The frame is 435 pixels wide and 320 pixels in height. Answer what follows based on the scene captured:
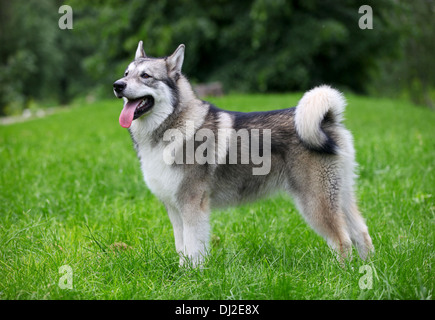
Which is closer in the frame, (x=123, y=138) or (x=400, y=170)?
(x=400, y=170)

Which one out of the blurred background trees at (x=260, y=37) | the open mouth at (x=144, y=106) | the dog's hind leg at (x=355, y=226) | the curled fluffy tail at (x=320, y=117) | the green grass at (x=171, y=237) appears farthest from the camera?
the blurred background trees at (x=260, y=37)

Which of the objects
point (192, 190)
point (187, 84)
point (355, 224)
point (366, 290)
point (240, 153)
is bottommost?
point (366, 290)

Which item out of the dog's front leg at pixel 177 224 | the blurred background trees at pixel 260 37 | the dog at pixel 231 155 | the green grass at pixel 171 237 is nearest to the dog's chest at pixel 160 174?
the dog at pixel 231 155

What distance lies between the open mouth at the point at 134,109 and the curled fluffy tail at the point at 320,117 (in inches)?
44.7

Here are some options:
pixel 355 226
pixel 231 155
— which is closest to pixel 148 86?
pixel 231 155

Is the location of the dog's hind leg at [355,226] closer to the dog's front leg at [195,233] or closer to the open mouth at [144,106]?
the dog's front leg at [195,233]

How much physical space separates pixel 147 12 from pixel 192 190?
52.6 feet

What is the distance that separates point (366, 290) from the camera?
245 centimetres

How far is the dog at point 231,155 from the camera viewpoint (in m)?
2.99

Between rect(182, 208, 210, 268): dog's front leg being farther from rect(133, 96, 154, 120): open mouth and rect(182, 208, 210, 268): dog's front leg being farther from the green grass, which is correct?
rect(133, 96, 154, 120): open mouth

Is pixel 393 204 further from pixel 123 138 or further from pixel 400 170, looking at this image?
pixel 123 138

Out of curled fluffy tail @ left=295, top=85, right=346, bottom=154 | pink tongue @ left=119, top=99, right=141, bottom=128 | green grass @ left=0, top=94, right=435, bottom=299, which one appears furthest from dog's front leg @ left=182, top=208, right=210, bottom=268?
curled fluffy tail @ left=295, top=85, right=346, bottom=154

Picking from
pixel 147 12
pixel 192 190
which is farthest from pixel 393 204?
pixel 147 12

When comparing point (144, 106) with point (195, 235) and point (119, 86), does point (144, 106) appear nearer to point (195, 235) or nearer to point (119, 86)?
point (119, 86)
